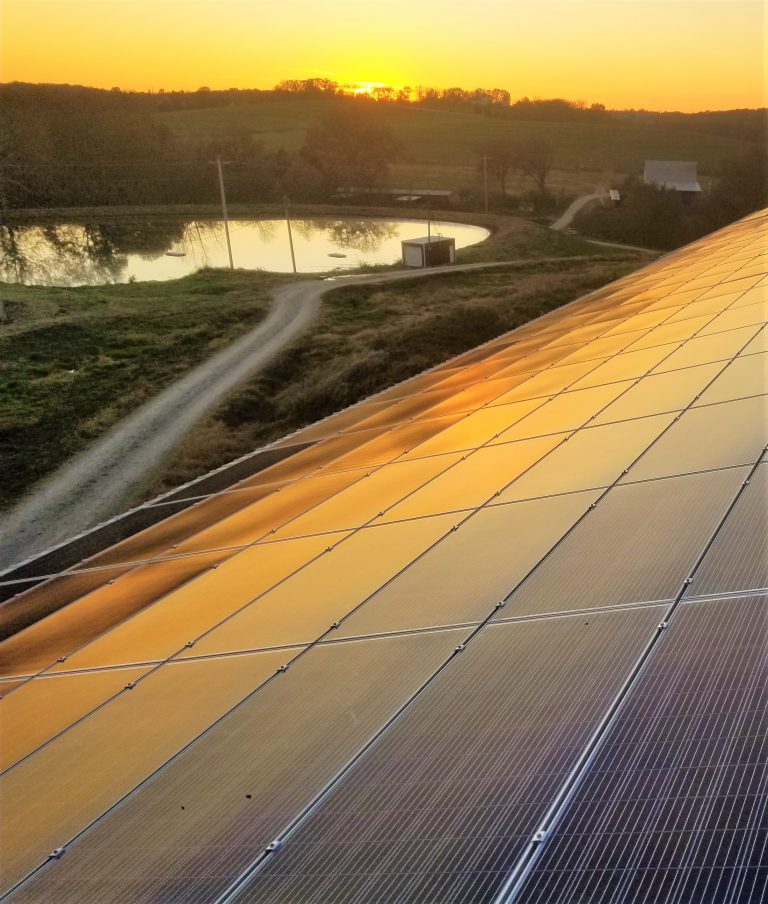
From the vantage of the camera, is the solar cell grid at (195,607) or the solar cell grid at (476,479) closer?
the solar cell grid at (195,607)

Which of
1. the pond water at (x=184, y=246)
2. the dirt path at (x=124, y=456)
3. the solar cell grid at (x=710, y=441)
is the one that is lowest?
the dirt path at (x=124, y=456)

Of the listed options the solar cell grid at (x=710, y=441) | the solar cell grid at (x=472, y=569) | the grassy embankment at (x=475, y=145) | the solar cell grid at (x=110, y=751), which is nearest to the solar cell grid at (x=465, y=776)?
the solar cell grid at (x=472, y=569)

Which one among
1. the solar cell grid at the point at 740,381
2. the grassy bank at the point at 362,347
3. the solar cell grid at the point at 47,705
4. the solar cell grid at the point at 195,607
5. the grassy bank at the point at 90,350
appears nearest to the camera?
the solar cell grid at the point at 47,705

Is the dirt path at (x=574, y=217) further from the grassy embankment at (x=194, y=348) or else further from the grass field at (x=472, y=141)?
the grass field at (x=472, y=141)

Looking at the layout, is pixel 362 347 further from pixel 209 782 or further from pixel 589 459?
pixel 209 782

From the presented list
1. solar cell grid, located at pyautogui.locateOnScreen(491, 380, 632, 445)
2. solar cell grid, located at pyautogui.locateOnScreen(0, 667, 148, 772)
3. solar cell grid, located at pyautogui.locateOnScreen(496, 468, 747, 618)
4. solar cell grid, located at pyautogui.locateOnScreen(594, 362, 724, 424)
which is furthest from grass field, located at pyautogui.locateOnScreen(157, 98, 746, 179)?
solar cell grid, located at pyautogui.locateOnScreen(0, 667, 148, 772)

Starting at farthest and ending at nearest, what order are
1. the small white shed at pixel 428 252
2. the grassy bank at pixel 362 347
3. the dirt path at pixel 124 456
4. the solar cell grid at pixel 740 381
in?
the small white shed at pixel 428 252, the grassy bank at pixel 362 347, the dirt path at pixel 124 456, the solar cell grid at pixel 740 381

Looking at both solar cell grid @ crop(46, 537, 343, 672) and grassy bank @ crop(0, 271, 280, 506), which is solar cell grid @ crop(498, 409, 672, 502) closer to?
solar cell grid @ crop(46, 537, 343, 672)

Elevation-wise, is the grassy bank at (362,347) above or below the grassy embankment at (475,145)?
below
